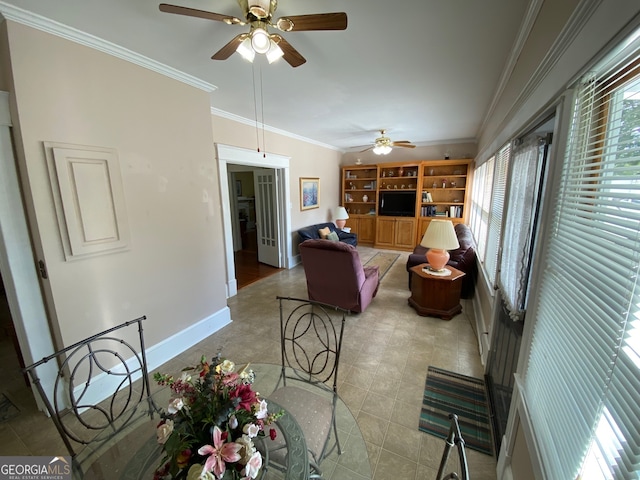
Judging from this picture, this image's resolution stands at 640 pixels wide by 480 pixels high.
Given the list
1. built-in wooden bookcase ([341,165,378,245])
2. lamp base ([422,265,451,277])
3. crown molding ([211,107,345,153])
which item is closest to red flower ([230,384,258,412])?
lamp base ([422,265,451,277])

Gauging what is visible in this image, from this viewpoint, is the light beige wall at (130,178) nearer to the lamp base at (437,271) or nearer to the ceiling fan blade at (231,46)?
the ceiling fan blade at (231,46)

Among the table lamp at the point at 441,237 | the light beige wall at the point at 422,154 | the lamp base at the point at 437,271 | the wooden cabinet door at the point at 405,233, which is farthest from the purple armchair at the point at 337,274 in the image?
the light beige wall at the point at 422,154

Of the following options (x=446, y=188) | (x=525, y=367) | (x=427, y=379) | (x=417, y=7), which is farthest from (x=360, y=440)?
(x=446, y=188)

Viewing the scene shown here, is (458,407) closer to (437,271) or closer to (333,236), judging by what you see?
(437,271)

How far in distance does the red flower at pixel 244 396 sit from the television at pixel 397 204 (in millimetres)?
6203

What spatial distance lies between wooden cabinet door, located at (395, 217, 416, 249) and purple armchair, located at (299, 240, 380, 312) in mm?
3474

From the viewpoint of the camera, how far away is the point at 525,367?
131 centimetres

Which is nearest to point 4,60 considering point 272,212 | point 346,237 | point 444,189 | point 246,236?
point 272,212

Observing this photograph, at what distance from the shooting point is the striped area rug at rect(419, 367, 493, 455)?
5.73ft

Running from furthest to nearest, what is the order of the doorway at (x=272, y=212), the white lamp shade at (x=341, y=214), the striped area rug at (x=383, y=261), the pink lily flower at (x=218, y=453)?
the white lamp shade at (x=341, y=214) → the striped area rug at (x=383, y=261) → the doorway at (x=272, y=212) → the pink lily flower at (x=218, y=453)

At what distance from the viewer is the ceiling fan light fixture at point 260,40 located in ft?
4.65

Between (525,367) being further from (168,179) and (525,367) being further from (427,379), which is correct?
(168,179)

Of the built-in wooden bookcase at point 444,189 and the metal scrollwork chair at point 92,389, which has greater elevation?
the built-in wooden bookcase at point 444,189

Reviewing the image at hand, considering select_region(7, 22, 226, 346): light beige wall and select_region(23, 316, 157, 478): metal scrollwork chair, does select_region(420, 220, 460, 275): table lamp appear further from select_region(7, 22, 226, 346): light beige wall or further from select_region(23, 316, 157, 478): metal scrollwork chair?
select_region(23, 316, 157, 478): metal scrollwork chair
